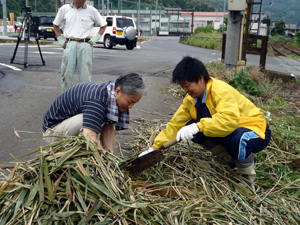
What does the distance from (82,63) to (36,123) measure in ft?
4.29

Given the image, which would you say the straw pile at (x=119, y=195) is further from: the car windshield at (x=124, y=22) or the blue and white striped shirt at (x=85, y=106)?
the car windshield at (x=124, y=22)

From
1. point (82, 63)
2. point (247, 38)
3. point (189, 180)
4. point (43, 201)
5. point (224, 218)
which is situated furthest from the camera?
point (247, 38)

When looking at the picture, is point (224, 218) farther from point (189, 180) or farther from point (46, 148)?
point (46, 148)

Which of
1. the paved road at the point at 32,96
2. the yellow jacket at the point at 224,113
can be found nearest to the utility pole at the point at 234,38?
the paved road at the point at 32,96

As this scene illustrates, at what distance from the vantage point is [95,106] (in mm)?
3006

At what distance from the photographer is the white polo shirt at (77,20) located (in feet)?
19.5

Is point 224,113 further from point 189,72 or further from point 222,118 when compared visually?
point 189,72

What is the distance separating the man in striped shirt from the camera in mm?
2977

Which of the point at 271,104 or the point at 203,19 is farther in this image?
the point at 203,19

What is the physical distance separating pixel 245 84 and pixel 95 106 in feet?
15.4

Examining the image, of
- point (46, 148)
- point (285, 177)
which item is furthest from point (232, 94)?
point (46, 148)

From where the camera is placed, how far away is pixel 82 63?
5.88 metres

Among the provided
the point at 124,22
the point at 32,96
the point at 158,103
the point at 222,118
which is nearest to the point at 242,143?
the point at 222,118

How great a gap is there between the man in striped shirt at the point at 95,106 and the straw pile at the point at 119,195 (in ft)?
0.80
